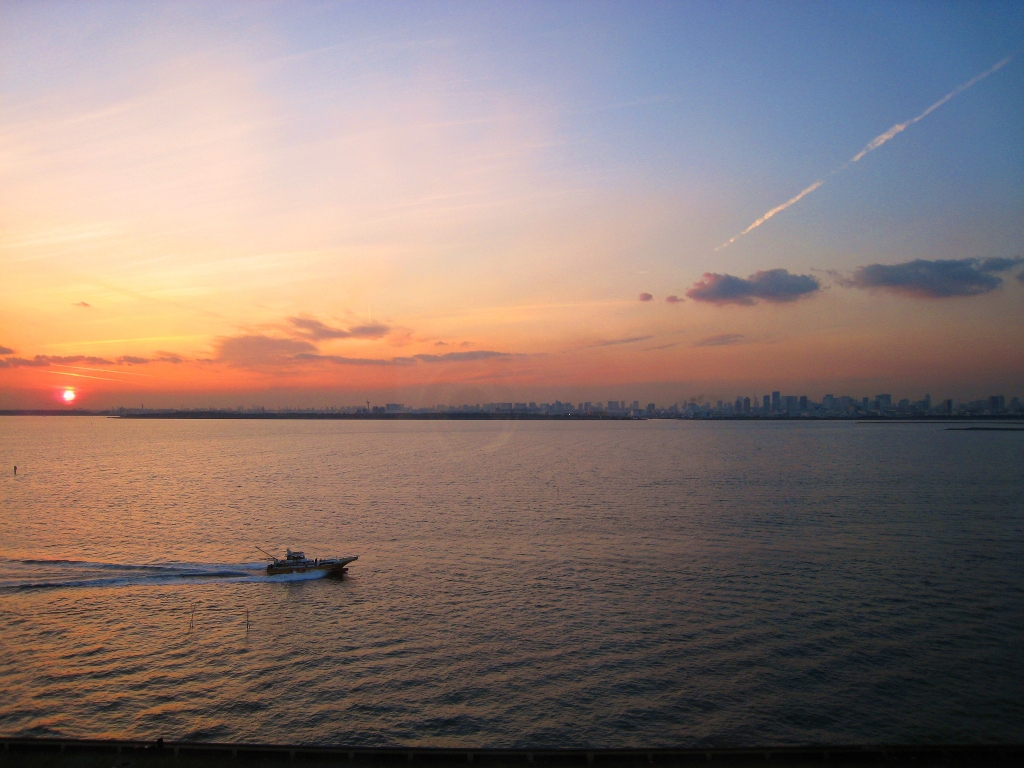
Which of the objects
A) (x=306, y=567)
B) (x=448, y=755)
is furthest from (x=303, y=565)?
(x=448, y=755)

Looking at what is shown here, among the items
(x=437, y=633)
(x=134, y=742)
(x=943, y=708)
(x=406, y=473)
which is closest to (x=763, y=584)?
(x=943, y=708)

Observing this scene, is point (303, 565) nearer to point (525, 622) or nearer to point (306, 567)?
point (306, 567)

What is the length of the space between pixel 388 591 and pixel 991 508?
74.0 metres

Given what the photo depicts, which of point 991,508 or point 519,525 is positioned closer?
point 519,525

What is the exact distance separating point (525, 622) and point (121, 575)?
33451mm

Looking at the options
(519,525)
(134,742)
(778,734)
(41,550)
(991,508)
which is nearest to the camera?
(134,742)

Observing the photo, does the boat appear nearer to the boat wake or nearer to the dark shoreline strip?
the boat wake

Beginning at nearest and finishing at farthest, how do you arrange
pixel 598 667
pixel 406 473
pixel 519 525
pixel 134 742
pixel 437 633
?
pixel 134 742 → pixel 598 667 → pixel 437 633 → pixel 519 525 → pixel 406 473

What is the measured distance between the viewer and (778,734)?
85.4 feet

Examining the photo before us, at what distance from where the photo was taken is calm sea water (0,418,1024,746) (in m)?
27.5

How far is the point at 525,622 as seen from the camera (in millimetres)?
38750

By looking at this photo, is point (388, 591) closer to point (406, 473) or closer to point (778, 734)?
point (778, 734)

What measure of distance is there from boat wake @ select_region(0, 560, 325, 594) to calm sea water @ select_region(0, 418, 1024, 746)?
30 cm

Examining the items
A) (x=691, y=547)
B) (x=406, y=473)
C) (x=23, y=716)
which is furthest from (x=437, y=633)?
(x=406, y=473)
